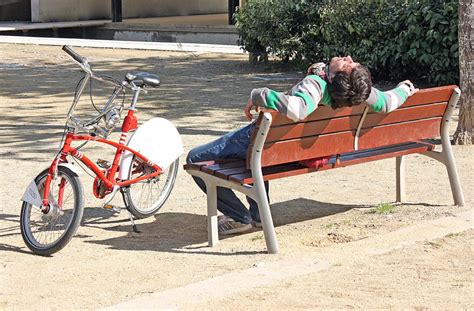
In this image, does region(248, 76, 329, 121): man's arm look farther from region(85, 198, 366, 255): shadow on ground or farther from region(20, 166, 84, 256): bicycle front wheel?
region(20, 166, 84, 256): bicycle front wheel

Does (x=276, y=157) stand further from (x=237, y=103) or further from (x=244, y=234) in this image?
(x=237, y=103)

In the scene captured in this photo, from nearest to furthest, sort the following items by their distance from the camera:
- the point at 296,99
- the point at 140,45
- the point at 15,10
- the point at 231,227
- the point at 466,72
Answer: the point at 296,99 → the point at 231,227 → the point at 466,72 → the point at 140,45 → the point at 15,10

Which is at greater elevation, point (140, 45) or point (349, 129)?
point (349, 129)

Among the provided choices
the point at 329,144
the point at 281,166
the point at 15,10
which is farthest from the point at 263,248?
the point at 15,10

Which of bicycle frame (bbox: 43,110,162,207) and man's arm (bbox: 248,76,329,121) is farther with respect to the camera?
bicycle frame (bbox: 43,110,162,207)

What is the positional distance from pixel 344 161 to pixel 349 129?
225 mm

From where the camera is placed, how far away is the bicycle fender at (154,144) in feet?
20.6

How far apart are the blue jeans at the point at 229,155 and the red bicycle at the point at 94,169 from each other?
0.30 metres

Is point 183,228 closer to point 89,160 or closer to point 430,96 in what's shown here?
point 89,160

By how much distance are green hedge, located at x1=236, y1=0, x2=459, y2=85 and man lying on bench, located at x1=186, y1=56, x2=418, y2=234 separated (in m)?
6.49

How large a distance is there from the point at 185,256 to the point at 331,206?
1.61m

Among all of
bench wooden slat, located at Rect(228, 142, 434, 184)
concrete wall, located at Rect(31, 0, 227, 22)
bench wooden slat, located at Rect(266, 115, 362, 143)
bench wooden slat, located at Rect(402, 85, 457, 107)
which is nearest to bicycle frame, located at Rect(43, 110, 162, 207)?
bench wooden slat, located at Rect(228, 142, 434, 184)

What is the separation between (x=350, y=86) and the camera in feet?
19.3

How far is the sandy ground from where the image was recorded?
5.04 metres
